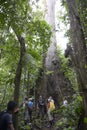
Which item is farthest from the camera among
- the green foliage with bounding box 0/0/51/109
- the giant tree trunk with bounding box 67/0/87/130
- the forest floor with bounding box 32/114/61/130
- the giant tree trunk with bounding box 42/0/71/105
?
the giant tree trunk with bounding box 42/0/71/105

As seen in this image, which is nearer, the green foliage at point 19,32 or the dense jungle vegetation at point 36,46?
the green foliage at point 19,32

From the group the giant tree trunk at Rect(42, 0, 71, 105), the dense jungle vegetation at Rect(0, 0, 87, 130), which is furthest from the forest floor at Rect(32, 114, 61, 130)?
the giant tree trunk at Rect(42, 0, 71, 105)

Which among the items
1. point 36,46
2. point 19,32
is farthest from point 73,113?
point 36,46

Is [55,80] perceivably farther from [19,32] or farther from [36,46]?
[19,32]

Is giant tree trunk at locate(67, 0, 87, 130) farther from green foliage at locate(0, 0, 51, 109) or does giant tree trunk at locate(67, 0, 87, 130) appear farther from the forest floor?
the forest floor

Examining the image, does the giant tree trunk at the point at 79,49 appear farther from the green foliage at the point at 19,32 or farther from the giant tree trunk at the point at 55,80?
the giant tree trunk at the point at 55,80

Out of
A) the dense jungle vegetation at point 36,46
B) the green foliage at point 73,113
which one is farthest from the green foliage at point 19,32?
the green foliage at point 73,113

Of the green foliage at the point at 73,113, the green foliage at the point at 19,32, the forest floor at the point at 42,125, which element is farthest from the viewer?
the forest floor at the point at 42,125

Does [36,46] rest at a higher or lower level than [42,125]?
higher

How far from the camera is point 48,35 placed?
10.3 m

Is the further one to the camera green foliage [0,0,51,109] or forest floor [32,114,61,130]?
forest floor [32,114,61,130]

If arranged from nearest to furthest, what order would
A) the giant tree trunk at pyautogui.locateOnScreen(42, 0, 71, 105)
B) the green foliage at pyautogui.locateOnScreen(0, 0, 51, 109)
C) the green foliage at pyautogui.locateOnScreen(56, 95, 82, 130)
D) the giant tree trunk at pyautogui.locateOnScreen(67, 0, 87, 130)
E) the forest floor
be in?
the green foliage at pyautogui.locateOnScreen(0, 0, 51, 109) → the giant tree trunk at pyautogui.locateOnScreen(67, 0, 87, 130) → the green foliage at pyautogui.locateOnScreen(56, 95, 82, 130) → the forest floor → the giant tree trunk at pyautogui.locateOnScreen(42, 0, 71, 105)

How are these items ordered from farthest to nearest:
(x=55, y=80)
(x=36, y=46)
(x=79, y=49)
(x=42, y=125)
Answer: (x=55, y=80) → (x=42, y=125) → (x=36, y=46) → (x=79, y=49)

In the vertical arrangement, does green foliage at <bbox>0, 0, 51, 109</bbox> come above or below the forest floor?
above
